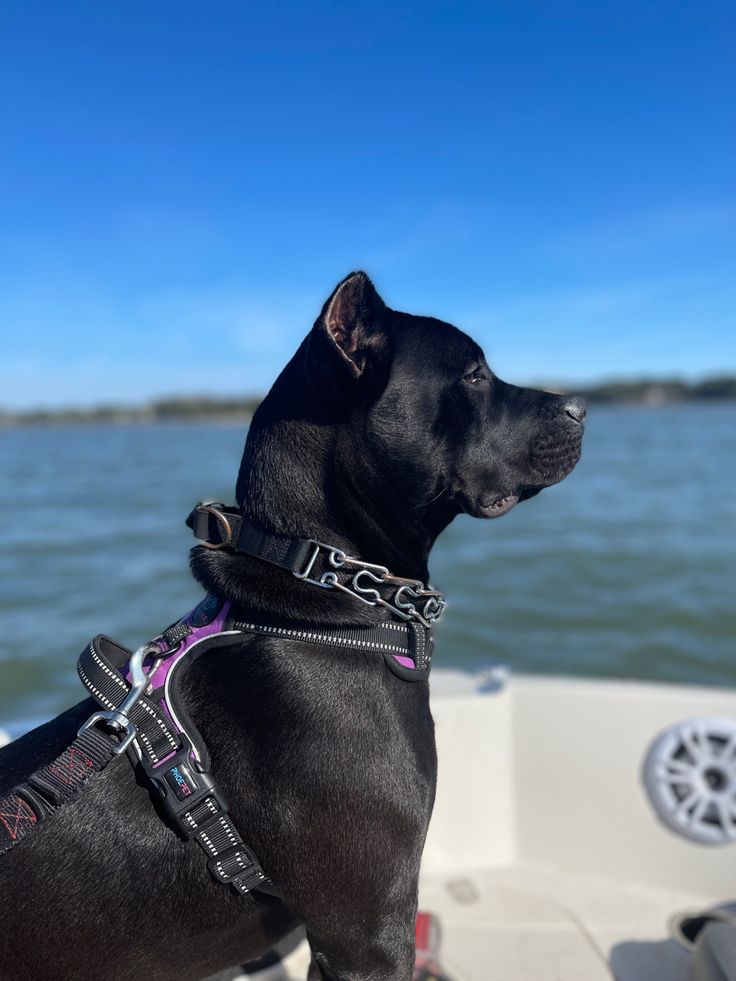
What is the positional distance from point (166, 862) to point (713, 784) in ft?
7.67

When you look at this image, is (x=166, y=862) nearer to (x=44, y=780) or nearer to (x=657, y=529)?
(x=44, y=780)

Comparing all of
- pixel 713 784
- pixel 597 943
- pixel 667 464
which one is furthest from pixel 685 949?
pixel 667 464

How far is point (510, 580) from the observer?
11.4 m

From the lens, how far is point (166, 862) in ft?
5.26

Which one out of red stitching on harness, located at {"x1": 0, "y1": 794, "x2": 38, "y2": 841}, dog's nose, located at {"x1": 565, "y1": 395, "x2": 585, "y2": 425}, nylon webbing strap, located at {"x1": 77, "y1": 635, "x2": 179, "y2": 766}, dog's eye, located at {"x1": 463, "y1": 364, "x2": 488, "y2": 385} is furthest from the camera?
dog's nose, located at {"x1": 565, "y1": 395, "x2": 585, "y2": 425}

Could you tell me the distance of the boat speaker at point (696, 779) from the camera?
122 inches

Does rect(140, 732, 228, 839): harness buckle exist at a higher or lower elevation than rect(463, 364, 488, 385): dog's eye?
lower

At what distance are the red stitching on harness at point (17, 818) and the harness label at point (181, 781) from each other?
249 mm

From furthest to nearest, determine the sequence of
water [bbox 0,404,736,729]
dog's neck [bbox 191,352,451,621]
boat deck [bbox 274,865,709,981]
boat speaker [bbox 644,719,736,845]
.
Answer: water [bbox 0,404,736,729] → boat speaker [bbox 644,719,736,845] → boat deck [bbox 274,865,709,981] → dog's neck [bbox 191,352,451,621]

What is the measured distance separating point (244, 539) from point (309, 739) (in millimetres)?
445

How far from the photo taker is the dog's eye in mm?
1931

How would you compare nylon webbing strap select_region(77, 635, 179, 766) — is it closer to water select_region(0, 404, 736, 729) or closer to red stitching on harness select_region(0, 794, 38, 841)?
red stitching on harness select_region(0, 794, 38, 841)

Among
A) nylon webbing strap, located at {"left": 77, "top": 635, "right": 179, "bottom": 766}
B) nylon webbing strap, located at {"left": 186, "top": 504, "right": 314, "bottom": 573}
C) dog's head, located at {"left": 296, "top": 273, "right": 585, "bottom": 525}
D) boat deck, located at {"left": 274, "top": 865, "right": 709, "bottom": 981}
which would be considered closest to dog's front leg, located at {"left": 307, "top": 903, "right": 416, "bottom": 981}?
nylon webbing strap, located at {"left": 77, "top": 635, "right": 179, "bottom": 766}

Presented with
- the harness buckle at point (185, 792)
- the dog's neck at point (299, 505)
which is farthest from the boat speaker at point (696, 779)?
the harness buckle at point (185, 792)
